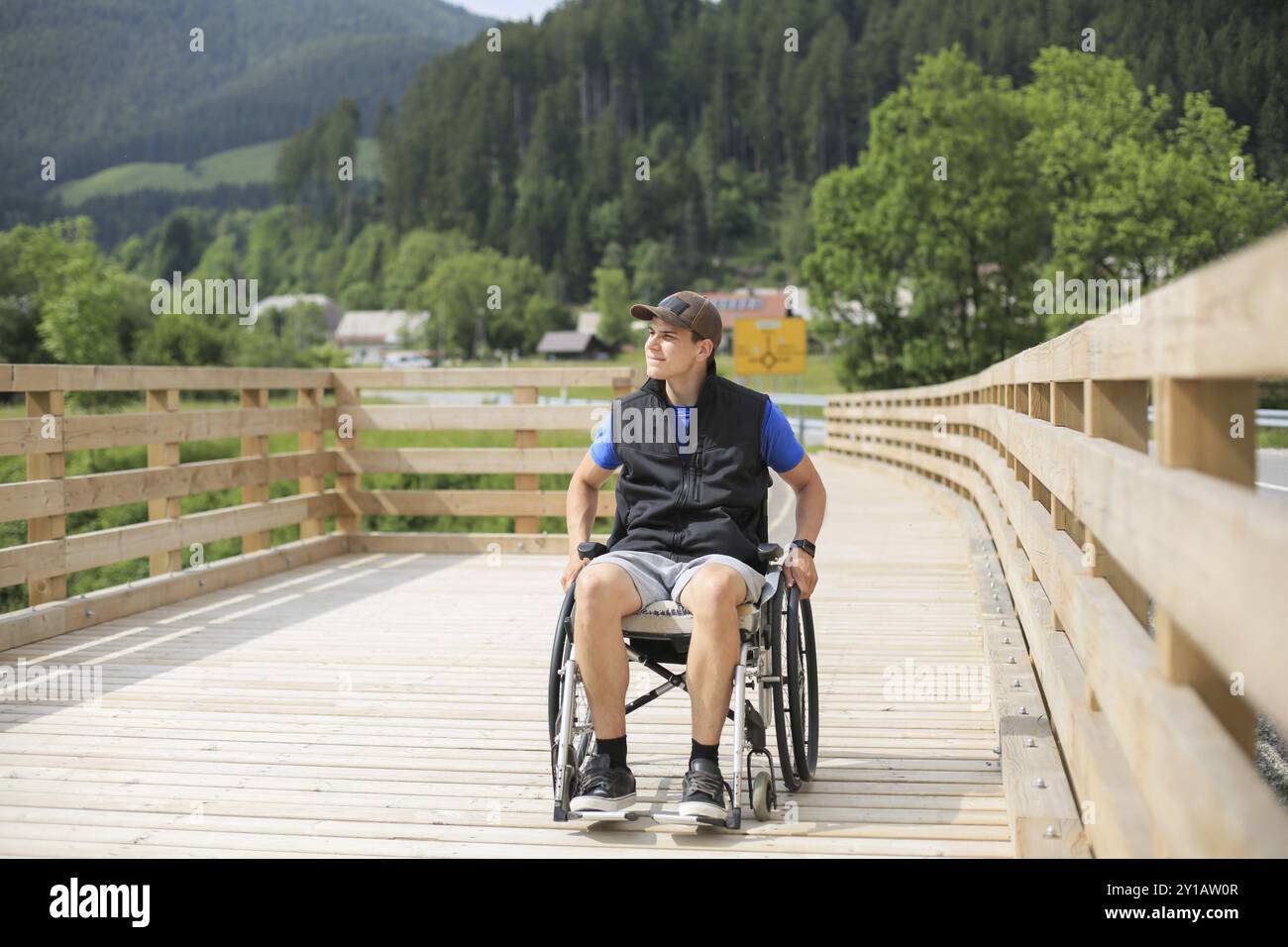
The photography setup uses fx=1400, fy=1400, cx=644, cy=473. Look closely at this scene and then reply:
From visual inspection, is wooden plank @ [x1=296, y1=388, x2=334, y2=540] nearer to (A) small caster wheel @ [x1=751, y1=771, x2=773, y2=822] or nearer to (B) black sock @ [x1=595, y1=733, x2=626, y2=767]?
(B) black sock @ [x1=595, y1=733, x2=626, y2=767]

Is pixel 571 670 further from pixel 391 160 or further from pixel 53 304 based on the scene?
pixel 391 160

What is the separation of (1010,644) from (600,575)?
6.98 ft

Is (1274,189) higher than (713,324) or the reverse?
higher

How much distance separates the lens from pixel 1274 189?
46625 mm

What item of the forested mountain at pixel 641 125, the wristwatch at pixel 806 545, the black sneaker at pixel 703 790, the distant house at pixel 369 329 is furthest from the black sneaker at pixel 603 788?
the distant house at pixel 369 329

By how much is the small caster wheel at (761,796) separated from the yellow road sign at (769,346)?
27550 mm

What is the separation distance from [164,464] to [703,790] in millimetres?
5317

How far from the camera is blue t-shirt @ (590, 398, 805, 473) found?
13.7 ft

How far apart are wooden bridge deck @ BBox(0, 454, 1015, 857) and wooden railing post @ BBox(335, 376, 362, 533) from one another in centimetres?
186

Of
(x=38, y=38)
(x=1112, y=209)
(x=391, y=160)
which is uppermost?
(x=38, y=38)

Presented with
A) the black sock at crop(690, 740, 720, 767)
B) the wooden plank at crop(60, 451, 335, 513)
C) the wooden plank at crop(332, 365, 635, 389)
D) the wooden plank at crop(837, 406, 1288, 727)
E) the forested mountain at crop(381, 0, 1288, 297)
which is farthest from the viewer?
the forested mountain at crop(381, 0, 1288, 297)

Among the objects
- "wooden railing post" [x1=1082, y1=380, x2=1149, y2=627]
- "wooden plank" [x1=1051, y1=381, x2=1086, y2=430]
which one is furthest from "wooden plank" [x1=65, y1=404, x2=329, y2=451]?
"wooden railing post" [x1=1082, y1=380, x2=1149, y2=627]

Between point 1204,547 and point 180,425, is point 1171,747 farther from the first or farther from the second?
point 180,425
